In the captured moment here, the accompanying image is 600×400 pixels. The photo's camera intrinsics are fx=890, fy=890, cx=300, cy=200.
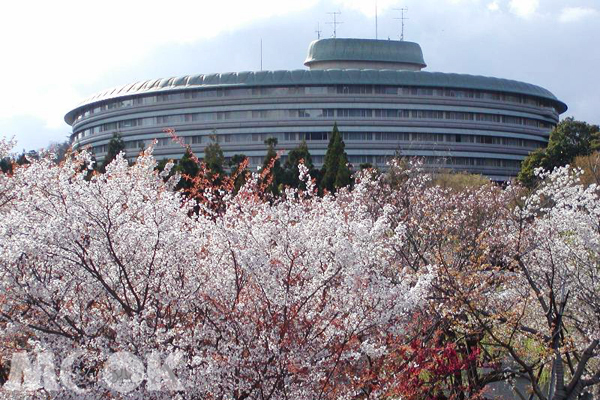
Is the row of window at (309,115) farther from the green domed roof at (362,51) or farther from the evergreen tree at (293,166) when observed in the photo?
the evergreen tree at (293,166)

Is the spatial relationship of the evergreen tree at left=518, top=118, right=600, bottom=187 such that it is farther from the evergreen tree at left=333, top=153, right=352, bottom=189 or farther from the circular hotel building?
the circular hotel building

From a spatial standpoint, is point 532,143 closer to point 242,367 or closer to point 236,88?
point 236,88

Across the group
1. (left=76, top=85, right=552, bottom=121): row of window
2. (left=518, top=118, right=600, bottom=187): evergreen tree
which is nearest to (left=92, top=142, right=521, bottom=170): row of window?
(left=76, top=85, right=552, bottom=121): row of window

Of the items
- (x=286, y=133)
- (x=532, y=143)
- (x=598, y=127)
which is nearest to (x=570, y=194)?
(x=598, y=127)

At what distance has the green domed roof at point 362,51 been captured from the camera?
129 meters

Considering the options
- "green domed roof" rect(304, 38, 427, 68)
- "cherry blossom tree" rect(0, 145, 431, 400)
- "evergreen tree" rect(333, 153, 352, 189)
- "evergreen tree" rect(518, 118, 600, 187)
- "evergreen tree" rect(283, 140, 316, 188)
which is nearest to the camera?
"cherry blossom tree" rect(0, 145, 431, 400)

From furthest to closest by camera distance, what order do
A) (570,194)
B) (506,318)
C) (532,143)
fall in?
(532,143) → (570,194) → (506,318)

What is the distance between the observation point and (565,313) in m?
17.5

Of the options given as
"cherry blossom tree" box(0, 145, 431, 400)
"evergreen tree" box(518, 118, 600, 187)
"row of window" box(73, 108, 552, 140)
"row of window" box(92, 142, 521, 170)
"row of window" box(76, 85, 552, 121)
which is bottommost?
"cherry blossom tree" box(0, 145, 431, 400)

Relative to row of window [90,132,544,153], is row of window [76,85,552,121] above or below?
above

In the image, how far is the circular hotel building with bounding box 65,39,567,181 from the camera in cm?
11312

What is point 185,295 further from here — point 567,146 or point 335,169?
point 567,146

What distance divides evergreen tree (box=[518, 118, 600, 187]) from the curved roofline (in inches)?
1525

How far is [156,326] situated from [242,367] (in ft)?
4.09
